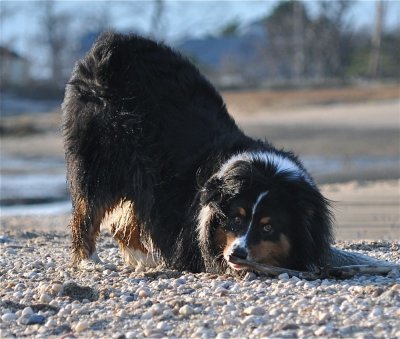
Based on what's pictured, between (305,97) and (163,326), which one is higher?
(305,97)

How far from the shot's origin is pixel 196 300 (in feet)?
19.4

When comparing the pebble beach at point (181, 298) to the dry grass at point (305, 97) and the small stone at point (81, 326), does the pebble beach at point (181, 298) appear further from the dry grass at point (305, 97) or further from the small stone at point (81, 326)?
the dry grass at point (305, 97)

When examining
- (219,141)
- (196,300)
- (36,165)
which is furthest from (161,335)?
(36,165)

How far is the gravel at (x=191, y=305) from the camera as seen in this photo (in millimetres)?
5223

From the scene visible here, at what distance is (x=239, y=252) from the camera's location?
6500 millimetres

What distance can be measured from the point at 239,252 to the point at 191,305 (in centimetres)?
86

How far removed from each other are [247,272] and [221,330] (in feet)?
4.82

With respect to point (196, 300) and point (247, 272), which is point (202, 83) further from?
point (196, 300)

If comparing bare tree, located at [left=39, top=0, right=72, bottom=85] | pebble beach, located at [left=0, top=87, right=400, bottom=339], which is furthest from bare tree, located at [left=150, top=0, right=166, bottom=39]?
pebble beach, located at [left=0, top=87, right=400, bottom=339]

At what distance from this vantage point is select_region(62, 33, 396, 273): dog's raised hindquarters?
684cm

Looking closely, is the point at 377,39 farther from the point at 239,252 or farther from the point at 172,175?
the point at 239,252

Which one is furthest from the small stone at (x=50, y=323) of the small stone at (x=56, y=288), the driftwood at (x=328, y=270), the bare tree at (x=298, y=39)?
the bare tree at (x=298, y=39)

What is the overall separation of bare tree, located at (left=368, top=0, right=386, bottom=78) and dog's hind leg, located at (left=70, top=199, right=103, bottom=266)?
145ft

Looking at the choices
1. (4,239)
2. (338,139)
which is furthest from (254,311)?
(338,139)
